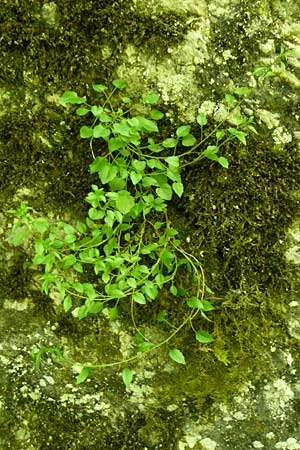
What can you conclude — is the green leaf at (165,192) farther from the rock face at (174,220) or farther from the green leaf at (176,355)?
the green leaf at (176,355)

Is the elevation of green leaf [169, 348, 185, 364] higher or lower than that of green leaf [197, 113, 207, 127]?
lower

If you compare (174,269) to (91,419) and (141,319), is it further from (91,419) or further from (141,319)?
(91,419)

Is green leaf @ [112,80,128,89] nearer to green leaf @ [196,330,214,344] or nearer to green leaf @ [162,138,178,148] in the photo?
green leaf @ [162,138,178,148]

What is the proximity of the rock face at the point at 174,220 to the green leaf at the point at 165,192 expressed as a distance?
11cm

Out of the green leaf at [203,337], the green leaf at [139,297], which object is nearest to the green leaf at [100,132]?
the green leaf at [139,297]

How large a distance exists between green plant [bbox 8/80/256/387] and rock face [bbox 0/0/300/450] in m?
0.06

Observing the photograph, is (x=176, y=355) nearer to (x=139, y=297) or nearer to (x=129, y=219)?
(x=139, y=297)

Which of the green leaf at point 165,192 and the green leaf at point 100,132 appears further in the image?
the green leaf at point 165,192

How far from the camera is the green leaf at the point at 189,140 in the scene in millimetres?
1848

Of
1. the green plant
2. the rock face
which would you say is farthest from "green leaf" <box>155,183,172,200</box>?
the rock face

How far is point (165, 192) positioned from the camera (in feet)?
6.06

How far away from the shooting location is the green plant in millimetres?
1775

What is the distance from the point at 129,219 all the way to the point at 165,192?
16 cm

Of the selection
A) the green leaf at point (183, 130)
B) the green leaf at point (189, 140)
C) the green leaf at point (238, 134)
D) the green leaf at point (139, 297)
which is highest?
the green leaf at point (238, 134)
